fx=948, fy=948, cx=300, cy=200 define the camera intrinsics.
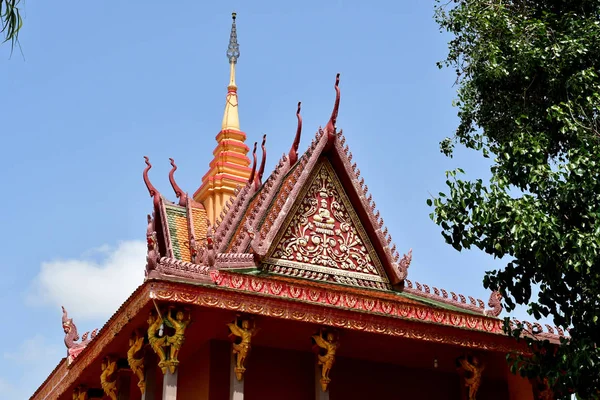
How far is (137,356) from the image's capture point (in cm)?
1263

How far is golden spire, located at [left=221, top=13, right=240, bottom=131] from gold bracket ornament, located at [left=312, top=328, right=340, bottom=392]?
1102cm

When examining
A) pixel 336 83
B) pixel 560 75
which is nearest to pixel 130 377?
pixel 336 83

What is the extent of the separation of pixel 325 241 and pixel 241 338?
315 centimetres

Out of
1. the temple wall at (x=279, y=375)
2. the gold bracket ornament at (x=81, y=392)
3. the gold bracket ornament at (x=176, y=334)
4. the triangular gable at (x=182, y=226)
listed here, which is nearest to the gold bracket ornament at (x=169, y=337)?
the gold bracket ornament at (x=176, y=334)

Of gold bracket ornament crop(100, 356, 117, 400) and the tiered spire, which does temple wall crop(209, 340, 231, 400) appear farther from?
the tiered spire

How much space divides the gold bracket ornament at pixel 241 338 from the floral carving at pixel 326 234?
229 cm

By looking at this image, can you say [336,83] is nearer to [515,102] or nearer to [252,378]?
[515,102]

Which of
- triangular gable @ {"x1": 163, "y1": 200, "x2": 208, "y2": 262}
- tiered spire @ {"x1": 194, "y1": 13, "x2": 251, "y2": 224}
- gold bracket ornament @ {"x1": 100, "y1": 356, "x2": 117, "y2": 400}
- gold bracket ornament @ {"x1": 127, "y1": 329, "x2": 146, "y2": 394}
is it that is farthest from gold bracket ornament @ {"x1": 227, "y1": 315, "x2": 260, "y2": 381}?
tiered spire @ {"x1": 194, "y1": 13, "x2": 251, "y2": 224}

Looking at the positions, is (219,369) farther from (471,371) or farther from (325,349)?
(471,371)

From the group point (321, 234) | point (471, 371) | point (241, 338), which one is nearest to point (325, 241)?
point (321, 234)

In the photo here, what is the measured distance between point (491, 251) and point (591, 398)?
213 centimetres

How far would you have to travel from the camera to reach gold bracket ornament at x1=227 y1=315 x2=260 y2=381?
1193 cm

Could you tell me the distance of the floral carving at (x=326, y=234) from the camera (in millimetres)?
14523

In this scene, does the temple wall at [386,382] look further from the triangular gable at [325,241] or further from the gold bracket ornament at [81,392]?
the gold bracket ornament at [81,392]
